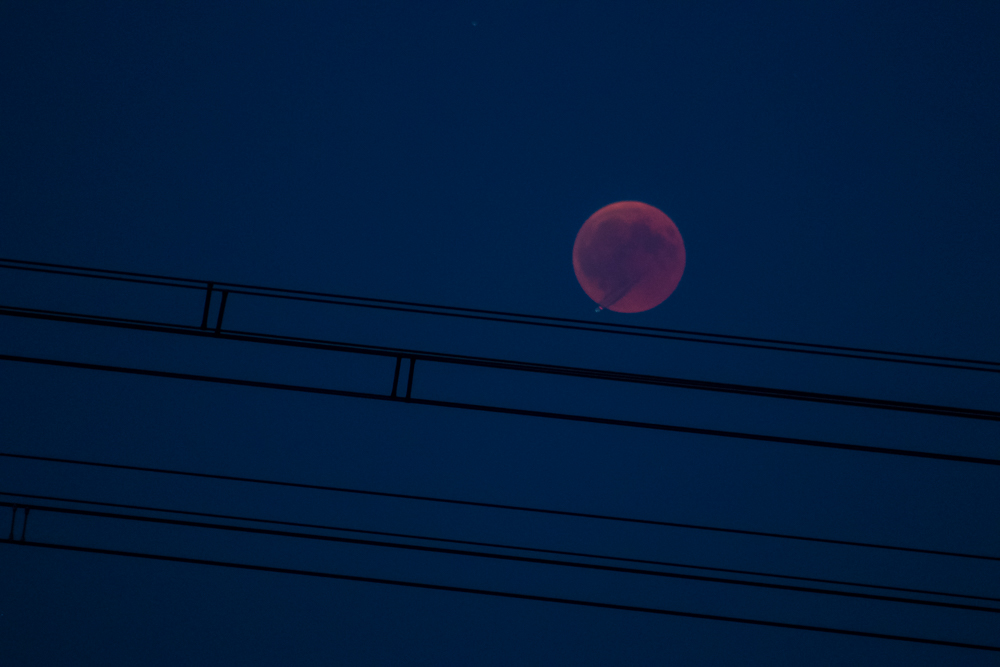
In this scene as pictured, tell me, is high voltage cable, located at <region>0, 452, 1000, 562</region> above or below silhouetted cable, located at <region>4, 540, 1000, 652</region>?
above

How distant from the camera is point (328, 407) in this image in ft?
16.6

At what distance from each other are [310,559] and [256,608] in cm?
A: 62

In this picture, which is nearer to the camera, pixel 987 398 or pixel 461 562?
pixel 987 398

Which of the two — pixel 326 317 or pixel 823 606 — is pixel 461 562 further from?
pixel 823 606

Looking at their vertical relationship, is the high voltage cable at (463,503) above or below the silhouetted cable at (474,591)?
above

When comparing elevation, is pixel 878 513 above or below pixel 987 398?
below

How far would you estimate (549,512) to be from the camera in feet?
16.2

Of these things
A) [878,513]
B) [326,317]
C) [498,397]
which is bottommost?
[878,513]

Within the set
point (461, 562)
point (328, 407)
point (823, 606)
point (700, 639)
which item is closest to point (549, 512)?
point (461, 562)

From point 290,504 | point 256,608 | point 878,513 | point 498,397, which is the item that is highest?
point 498,397

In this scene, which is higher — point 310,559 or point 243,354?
point 243,354

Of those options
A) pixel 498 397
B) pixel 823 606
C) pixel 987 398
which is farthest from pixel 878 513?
pixel 498 397

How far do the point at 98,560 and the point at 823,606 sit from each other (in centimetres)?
601

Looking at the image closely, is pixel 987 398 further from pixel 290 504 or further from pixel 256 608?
pixel 256 608
